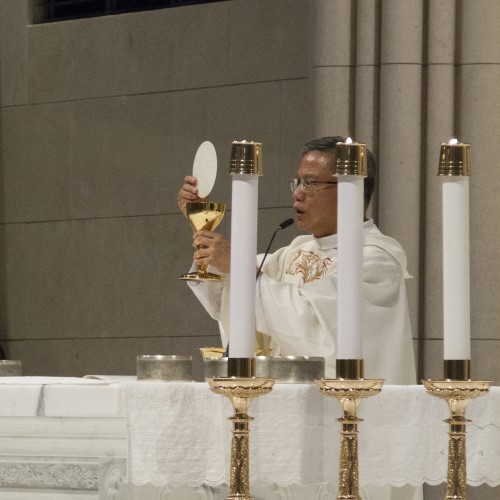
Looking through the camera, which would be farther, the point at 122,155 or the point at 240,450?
the point at 122,155

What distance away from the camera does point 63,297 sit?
318 inches

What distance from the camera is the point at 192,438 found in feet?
10.8

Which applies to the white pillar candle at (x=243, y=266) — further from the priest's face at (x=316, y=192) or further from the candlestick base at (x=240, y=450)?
the priest's face at (x=316, y=192)

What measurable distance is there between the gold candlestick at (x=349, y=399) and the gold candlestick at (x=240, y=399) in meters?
0.13

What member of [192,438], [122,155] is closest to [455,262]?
[192,438]

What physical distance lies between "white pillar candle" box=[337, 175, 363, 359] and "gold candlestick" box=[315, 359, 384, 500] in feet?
0.10

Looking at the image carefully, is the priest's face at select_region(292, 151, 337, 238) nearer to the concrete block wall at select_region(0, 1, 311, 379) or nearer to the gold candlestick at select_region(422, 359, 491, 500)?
the gold candlestick at select_region(422, 359, 491, 500)

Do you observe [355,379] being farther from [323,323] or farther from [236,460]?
[323,323]

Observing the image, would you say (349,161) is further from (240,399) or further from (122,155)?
(122,155)

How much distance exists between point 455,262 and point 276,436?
63cm

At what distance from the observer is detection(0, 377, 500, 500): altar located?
3.29m

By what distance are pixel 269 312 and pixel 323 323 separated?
0.55 feet

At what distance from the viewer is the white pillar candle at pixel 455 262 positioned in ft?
9.69

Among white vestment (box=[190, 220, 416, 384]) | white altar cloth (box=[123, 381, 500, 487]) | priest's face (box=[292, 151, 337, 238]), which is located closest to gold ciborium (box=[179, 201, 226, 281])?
white vestment (box=[190, 220, 416, 384])
